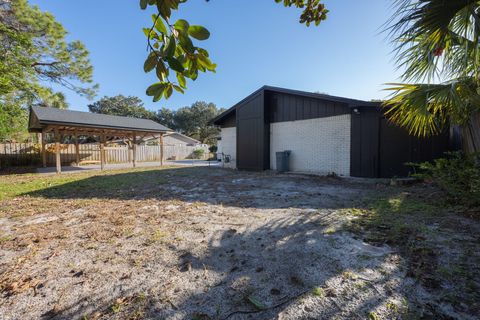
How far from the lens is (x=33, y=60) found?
36.3 feet

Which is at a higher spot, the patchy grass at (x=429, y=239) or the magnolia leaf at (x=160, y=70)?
the magnolia leaf at (x=160, y=70)

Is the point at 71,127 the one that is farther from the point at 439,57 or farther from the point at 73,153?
the point at 439,57

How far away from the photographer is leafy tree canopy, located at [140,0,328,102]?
0.99 m

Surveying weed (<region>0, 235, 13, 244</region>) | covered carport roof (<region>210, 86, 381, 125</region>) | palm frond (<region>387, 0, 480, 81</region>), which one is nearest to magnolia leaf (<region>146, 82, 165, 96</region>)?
palm frond (<region>387, 0, 480, 81</region>)

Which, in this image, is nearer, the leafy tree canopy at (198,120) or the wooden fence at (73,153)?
the wooden fence at (73,153)

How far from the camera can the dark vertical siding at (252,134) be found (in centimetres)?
1032

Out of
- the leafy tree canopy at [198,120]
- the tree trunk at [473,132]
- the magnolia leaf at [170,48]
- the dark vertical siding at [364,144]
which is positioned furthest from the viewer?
the leafy tree canopy at [198,120]

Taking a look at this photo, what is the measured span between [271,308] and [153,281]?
3.47ft

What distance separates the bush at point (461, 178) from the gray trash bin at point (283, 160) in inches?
218

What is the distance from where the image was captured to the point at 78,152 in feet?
50.8

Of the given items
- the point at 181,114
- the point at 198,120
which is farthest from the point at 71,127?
the point at 198,120

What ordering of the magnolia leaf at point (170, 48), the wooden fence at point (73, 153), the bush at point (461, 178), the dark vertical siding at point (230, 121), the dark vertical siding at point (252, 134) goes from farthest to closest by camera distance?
the wooden fence at point (73, 153), the dark vertical siding at point (230, 121), the dark vertical siding at point (252, 134), the bush at point (461, 178), the magnolia leaf at point (170, 48)

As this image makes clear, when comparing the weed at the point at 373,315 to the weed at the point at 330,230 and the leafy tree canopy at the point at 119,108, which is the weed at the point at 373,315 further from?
the leafy tree canopy at the point at 119,108

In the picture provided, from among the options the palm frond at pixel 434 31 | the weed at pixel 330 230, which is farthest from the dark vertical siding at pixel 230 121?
the weed at pixel 330 230
